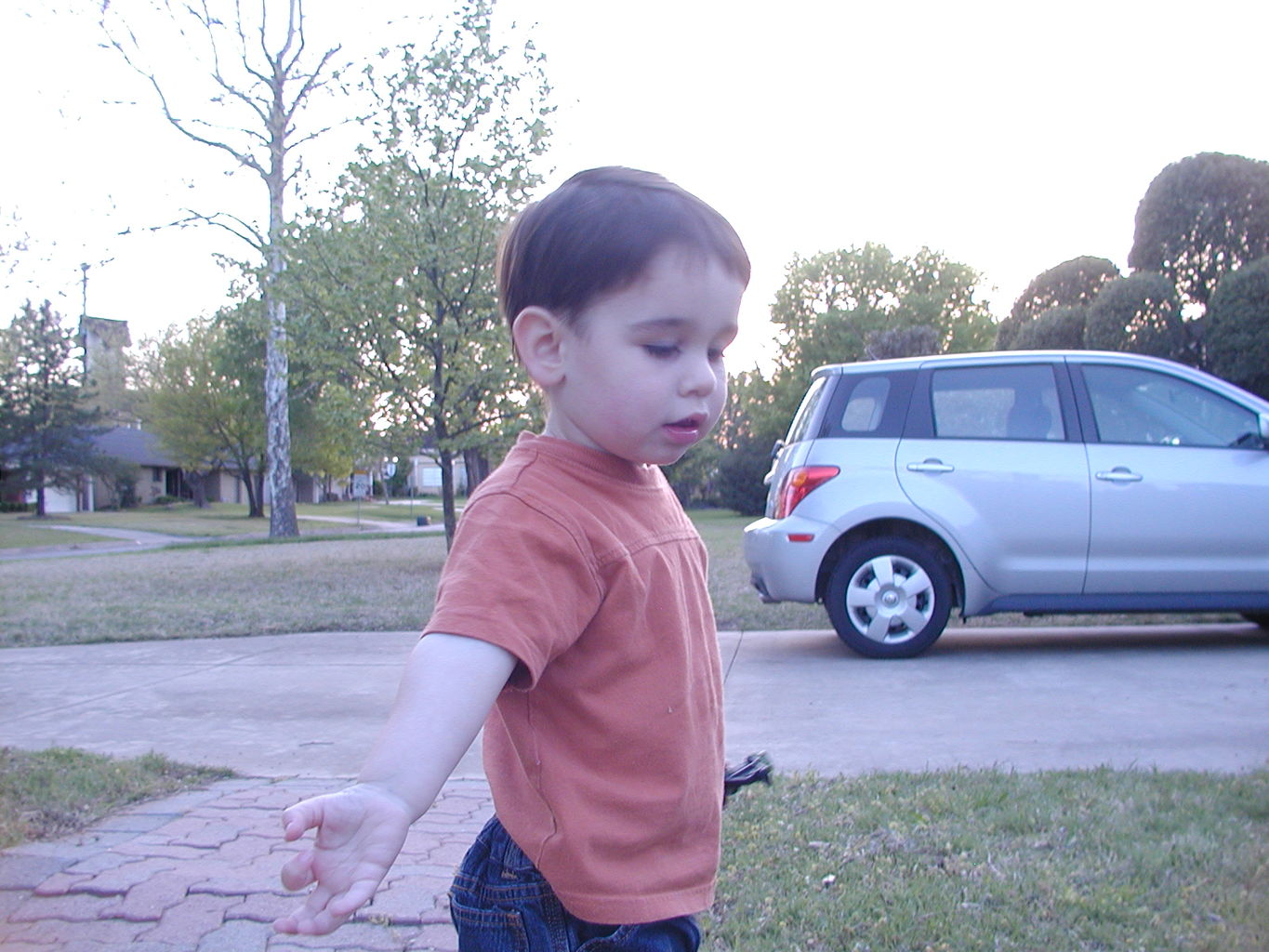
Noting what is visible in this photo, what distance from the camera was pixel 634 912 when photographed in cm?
152

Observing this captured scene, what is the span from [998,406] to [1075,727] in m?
2.42

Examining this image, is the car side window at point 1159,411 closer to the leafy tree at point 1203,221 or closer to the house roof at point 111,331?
the leafy tree at point 1203,221

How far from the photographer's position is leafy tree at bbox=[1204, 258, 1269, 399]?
16.7 metres

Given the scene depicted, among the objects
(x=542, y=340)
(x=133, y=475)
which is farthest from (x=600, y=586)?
(x=133, y=475)

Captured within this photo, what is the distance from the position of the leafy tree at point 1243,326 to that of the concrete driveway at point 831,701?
11350mm

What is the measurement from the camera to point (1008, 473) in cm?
631

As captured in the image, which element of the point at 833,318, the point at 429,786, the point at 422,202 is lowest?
the point at 429,786

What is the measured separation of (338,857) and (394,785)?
3.8 inches

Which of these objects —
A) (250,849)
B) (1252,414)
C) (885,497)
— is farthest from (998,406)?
(250,849)

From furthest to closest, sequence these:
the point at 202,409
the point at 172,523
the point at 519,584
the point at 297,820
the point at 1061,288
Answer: the point at 202,409, the point at 172,523, the point at 1061,288, the point at 519,584, the point at 297,820

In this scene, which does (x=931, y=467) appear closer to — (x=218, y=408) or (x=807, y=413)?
(x=807, y=413)

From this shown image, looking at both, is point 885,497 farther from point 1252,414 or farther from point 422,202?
point 422,202

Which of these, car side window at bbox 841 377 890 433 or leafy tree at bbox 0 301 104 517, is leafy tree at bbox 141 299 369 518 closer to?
leafy tree at bbox 0 301 104 517

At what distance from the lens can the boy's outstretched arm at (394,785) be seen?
1.16m
